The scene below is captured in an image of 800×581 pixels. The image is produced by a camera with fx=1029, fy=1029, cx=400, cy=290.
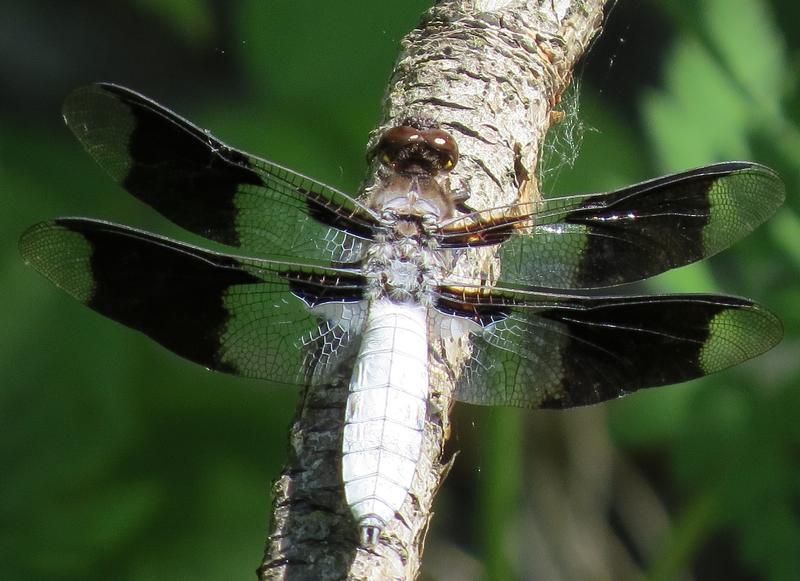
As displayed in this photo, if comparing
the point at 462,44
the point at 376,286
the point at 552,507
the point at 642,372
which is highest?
the point at 552,507

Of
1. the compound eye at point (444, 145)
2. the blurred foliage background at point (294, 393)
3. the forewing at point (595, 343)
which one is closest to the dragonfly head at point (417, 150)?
the compound eye at point (444, 145)

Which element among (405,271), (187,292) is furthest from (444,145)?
(187,292)

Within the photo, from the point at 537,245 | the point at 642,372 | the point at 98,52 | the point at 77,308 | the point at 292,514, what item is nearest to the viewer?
the point at 292,514

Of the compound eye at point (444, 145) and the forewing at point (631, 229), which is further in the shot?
the forewing at point (631, 229)

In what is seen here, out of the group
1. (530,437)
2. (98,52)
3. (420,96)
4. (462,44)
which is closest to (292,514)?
(420,96)

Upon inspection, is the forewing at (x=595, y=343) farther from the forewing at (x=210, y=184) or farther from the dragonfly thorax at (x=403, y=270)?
the forewing at (x=210, y=184)

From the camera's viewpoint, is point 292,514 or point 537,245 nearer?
point 292,514

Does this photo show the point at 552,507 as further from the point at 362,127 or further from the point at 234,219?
the point at 234,219

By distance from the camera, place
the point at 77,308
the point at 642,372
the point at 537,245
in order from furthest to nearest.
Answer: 1. the point at 77,308
2. the point at 537,245
3. the point at 642,372
